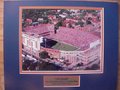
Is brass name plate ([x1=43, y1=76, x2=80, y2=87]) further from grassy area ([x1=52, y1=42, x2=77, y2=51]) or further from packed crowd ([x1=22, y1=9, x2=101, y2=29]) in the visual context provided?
packed crowd ([x1=22, y1=9, x2=101, y2=29])

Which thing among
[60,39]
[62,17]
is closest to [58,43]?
[60,39]

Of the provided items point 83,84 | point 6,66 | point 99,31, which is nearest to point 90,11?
point 99,31

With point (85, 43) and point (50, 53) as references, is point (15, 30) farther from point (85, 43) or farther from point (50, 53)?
point (85, 43)

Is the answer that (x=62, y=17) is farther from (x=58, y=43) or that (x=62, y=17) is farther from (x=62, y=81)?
(x=62, y=81)

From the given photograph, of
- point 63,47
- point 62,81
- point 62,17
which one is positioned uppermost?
point 62,17

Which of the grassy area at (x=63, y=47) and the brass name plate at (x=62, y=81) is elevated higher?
the grassy area at (x=63, y=47)

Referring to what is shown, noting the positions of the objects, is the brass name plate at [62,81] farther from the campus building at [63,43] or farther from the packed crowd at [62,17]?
the packed crowd at [62,17]

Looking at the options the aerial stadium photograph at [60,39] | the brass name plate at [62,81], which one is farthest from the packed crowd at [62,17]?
the brass name plate at [62,81]
